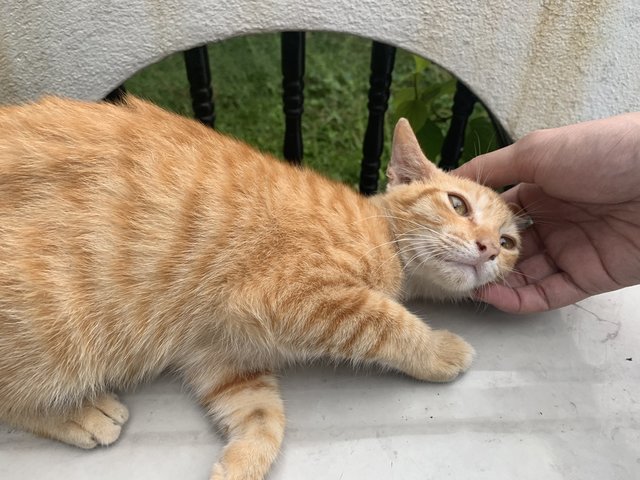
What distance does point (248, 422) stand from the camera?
1144 mm

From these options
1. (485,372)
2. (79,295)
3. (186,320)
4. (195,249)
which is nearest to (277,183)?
(195,249)

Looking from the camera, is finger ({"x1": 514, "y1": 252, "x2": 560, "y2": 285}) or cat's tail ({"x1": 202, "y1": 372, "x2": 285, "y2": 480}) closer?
Result: cat's tail ({"x1": 202, "y1": 372, "x2": 285, "y2": 480})

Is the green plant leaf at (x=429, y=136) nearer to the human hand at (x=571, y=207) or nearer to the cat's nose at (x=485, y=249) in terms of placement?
the human hand at (x=571, y=207)

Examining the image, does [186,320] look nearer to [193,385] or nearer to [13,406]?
[193,385]

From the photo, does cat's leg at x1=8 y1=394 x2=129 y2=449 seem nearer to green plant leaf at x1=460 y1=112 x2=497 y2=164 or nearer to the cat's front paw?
the cat's front paw

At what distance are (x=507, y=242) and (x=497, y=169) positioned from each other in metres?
0.18

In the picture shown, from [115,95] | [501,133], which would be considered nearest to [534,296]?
[501,133]

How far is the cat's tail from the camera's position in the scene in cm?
106

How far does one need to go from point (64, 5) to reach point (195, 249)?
72cm

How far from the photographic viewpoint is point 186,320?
3.90ft

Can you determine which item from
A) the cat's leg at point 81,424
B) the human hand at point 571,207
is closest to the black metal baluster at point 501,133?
the human hand at point 571,207

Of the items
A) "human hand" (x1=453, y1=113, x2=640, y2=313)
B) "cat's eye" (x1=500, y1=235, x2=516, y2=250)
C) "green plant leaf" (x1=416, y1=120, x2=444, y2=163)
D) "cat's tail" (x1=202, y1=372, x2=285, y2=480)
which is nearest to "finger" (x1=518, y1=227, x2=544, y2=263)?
"human hand" (x1=453, y1=113, x2=640, y2=313)

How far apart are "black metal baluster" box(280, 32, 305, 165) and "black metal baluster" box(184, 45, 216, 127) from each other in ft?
0.75

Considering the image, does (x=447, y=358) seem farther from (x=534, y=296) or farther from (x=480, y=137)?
(x=480, y=137)
